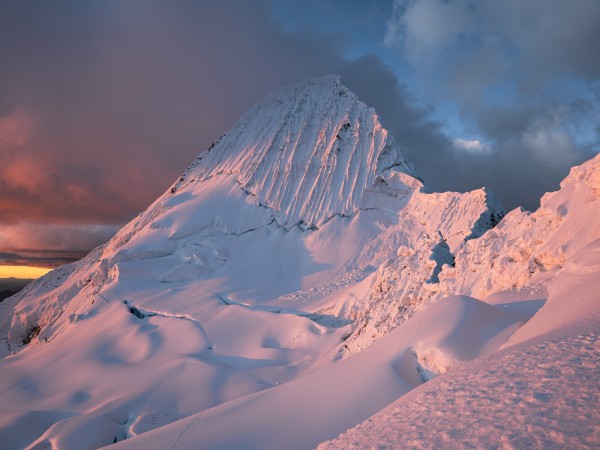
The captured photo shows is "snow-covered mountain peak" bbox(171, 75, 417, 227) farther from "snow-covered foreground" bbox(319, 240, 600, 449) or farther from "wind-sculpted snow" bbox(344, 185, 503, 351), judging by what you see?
"snow-covered foreground" bbox(319, 240, 600, 449)

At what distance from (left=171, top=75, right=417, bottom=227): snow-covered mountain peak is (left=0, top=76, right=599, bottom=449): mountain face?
7.2 inches

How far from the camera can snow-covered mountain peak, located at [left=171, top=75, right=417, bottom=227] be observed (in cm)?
3120

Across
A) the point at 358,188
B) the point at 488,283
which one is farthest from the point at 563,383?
the point at 358,188

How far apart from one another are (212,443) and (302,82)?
135 feet

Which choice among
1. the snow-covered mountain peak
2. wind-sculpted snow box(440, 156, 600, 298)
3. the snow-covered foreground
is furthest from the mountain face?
the snow-covered foreground

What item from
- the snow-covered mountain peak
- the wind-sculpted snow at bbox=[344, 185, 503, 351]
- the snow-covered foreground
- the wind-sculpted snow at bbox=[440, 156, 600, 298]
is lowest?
the snow-covered foreground

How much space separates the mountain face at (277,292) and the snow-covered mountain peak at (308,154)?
184mm

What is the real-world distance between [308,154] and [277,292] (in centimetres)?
1477

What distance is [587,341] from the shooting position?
2734 mm

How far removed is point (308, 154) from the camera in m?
34.2

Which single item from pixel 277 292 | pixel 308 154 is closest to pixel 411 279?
pixel 277 292

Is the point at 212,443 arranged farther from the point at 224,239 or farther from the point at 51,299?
the point at 51,299

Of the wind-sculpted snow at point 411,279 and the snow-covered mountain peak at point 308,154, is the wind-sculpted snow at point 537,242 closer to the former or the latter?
the wind-sculpted snow at point 411,279

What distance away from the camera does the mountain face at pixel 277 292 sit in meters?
5.21
